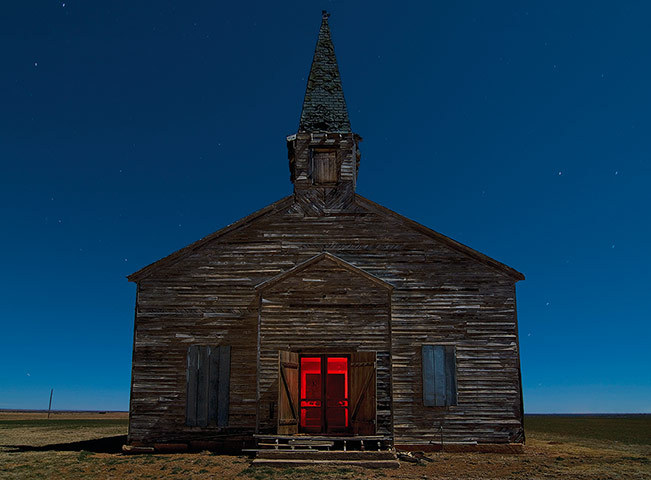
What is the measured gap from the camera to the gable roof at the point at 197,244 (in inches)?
678

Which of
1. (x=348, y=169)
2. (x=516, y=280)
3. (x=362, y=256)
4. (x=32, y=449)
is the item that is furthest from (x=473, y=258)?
(x=32, y=449)

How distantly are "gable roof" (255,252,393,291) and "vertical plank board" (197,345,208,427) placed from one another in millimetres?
2698

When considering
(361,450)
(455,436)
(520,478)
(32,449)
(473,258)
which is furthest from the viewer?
Result: (32,449)

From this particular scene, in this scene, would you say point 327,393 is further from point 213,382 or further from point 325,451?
point 325,451

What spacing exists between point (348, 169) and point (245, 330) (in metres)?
6.36

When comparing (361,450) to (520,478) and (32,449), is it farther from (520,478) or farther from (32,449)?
(32,449)

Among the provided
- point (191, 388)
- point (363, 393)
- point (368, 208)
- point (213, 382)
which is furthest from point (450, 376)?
point (191, 388)

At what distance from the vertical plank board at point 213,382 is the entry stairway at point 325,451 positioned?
2.23 metres

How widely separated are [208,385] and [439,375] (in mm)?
6875

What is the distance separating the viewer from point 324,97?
67.2 ft

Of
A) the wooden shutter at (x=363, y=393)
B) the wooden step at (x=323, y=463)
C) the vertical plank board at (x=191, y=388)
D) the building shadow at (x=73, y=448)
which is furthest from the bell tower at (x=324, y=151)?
the building shadow at (x=73, y=448)

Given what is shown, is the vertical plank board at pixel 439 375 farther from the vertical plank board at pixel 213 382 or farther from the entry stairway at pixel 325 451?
the vertical plank board at pixel 213 382

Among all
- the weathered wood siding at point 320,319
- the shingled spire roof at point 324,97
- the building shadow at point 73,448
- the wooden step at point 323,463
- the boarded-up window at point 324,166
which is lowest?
the building shadow at point 73,448

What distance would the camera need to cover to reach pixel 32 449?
59.8 feet
